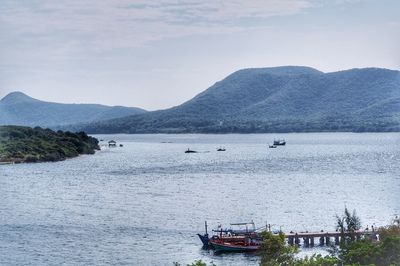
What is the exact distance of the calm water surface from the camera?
2464 inches

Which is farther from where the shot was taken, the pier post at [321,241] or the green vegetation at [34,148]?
the green vegetation at [34,148]

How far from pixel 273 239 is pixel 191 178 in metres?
86.4

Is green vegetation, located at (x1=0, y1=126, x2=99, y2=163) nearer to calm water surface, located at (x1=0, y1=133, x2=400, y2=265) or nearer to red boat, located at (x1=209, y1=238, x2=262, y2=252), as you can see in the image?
calm water surface, located at (x1=0, y1=133, x2=400, y2=265)

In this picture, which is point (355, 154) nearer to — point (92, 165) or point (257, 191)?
point (92, 165)

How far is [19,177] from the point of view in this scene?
126625 millimetres

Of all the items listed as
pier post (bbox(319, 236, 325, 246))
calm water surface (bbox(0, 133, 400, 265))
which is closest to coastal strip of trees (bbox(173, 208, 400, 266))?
calm water surface (bbox(0, 133, 400, 265))

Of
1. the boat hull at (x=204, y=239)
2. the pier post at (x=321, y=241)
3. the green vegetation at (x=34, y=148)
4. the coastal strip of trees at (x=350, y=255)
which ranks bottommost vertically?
the pier post at (x=321, y=241)

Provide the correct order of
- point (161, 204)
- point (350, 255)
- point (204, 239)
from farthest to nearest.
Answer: point (161, 204), point (204, 239), point (350, 255)

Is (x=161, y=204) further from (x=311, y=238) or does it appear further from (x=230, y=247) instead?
(x=311, y=238)

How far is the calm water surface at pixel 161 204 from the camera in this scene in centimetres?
6259

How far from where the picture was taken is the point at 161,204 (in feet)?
299

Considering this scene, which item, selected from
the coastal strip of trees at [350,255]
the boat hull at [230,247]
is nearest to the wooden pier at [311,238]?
the boat hull at [230,247]

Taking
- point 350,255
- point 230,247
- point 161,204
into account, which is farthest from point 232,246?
point 161,204

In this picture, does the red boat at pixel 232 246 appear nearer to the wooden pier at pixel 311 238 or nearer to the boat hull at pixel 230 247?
the boat hull at pixel 230 247
